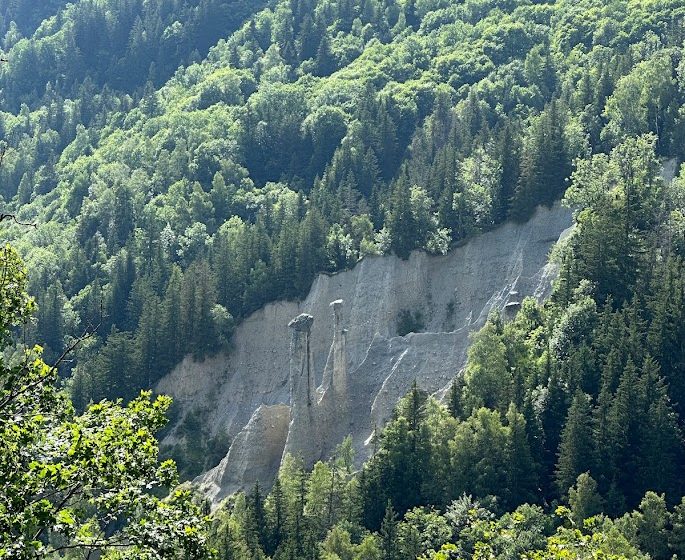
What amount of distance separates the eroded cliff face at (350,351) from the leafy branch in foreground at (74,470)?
5502 cm

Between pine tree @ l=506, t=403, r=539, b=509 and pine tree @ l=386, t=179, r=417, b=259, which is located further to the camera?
pine tree @ l=386, t=179, r=417, b=259

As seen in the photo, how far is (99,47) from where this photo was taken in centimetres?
19512

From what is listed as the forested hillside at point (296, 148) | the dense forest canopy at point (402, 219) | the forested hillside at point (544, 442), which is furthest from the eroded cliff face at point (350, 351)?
the forested hillside at point (544, 442)

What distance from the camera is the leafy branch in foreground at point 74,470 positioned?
23.0 metres

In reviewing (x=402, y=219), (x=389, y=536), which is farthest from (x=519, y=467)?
(x=402, y=219)

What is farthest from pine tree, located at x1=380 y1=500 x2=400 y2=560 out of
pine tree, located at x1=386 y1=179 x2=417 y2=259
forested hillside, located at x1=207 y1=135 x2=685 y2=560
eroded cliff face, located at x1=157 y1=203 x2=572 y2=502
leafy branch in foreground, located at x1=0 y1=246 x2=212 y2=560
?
leafy branch in foreground, located at x1=0 y1=246 x2=212 y2=560

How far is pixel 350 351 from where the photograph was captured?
90375 millimetres

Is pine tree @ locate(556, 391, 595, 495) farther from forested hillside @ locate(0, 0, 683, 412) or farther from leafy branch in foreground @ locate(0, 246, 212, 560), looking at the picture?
leafy branch in foreground @ locate(0, 246, 212, 560)

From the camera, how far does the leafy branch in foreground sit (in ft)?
75.4

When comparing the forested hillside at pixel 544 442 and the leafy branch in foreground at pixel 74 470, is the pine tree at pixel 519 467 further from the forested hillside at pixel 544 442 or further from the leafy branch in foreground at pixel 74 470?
the leafy branch in foreground at pixel 74 470

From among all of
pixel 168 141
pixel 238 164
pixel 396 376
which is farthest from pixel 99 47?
pixel 396 376

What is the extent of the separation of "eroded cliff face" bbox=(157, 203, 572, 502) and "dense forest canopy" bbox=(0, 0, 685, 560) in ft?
4.53

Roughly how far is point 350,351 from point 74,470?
66.9 m

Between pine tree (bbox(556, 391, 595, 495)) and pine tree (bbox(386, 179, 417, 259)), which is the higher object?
pine tree (bbox(386, 179, 417, 259))
